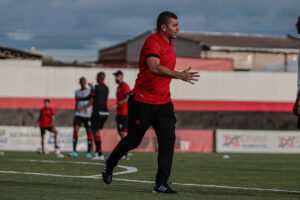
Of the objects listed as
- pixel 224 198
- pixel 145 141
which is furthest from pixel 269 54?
pixel 224 198

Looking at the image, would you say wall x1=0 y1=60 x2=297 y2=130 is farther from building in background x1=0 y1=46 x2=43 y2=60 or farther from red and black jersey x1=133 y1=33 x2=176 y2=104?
red and black jersey x1=133 y1=33 x2=176 y2=104

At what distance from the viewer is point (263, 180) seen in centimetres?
1022

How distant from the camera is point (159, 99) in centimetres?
743

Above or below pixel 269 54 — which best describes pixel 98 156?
below

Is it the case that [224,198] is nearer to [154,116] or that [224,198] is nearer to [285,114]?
[154,116]

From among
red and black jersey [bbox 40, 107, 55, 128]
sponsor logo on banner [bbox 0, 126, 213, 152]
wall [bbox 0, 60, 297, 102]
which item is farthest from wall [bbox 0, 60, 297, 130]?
red and black jersey [bbox 40, 107, 55, 128]

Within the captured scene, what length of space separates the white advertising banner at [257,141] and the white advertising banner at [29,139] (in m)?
6.17

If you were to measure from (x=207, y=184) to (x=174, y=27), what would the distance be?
2599mm

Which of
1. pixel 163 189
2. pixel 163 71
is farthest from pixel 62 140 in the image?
pixel 163 71

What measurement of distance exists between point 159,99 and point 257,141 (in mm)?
21822

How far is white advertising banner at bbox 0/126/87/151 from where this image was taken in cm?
2631

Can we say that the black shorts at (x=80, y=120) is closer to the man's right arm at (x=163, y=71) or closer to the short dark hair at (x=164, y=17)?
the short dark hair at (x=164, y=17)

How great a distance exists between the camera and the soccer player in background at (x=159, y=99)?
7.30 meters

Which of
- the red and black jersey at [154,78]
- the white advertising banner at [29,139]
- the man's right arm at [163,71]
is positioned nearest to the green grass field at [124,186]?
the red and black jersey at [154,78]
